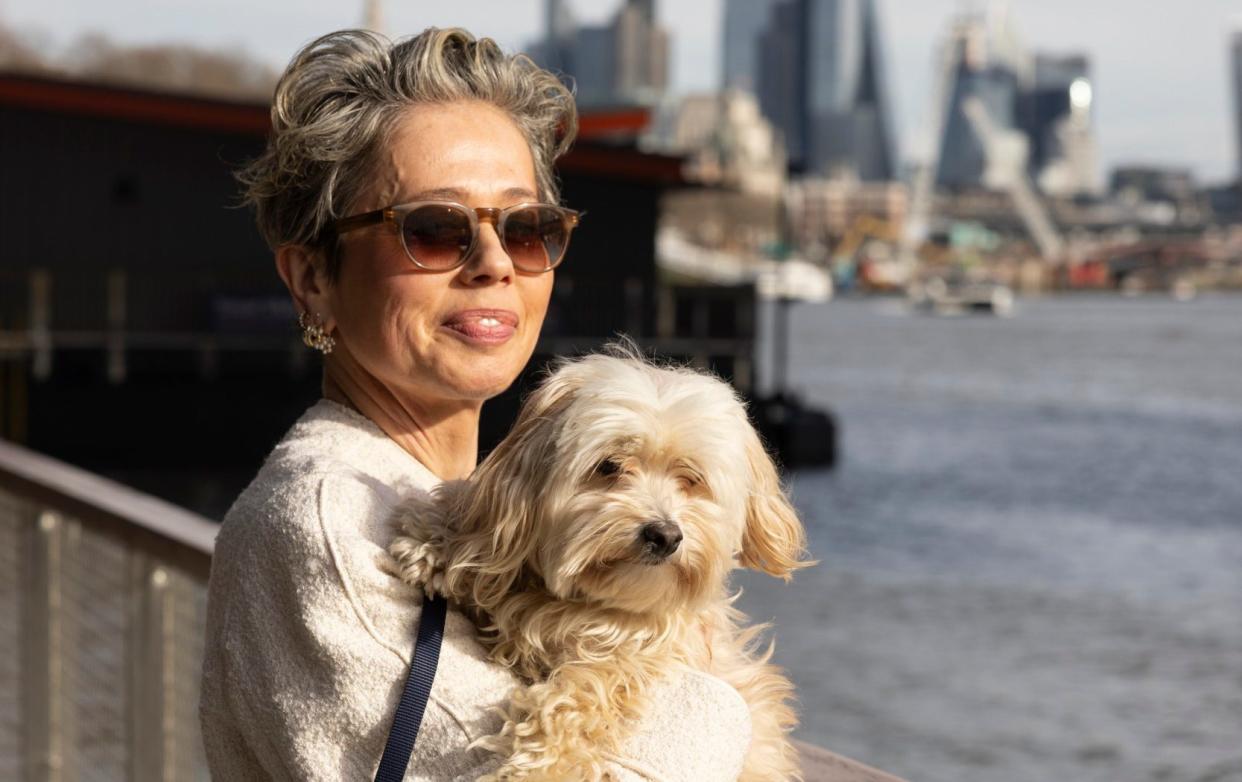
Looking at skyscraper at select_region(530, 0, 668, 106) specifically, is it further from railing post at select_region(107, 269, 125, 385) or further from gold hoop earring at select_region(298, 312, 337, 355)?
gold hoop earring at select_region(298, 312, 337, 355)

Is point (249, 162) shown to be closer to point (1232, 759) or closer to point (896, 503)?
point (1232, 759)

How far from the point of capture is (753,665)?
1958 mm

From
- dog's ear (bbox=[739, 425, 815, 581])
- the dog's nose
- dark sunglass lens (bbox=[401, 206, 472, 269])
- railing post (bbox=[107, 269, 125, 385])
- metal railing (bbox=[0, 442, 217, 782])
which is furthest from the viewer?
railing post (bbox=[107, 269, 125, 385])

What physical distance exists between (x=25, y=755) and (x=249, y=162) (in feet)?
10.2

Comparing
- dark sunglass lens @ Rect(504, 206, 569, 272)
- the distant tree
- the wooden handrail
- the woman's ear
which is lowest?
the wooden handrail

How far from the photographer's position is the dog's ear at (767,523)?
6.18 feet

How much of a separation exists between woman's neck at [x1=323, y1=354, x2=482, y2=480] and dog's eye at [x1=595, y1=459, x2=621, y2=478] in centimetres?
44

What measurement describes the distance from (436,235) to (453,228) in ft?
0.08

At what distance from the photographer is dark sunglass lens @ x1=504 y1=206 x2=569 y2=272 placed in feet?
6.89

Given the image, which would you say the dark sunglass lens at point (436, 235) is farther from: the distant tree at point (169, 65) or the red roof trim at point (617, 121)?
the distant tree at point (169, 65)

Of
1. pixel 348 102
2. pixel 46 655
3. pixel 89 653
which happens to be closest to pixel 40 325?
pixel 89 653

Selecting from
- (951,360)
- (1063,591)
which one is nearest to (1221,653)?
(1063,591)

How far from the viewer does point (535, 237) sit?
6.99 feet

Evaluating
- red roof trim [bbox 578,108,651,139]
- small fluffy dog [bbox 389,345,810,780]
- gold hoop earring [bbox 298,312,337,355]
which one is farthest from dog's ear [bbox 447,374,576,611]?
red roof trim [bbox 578,108,651,139]
